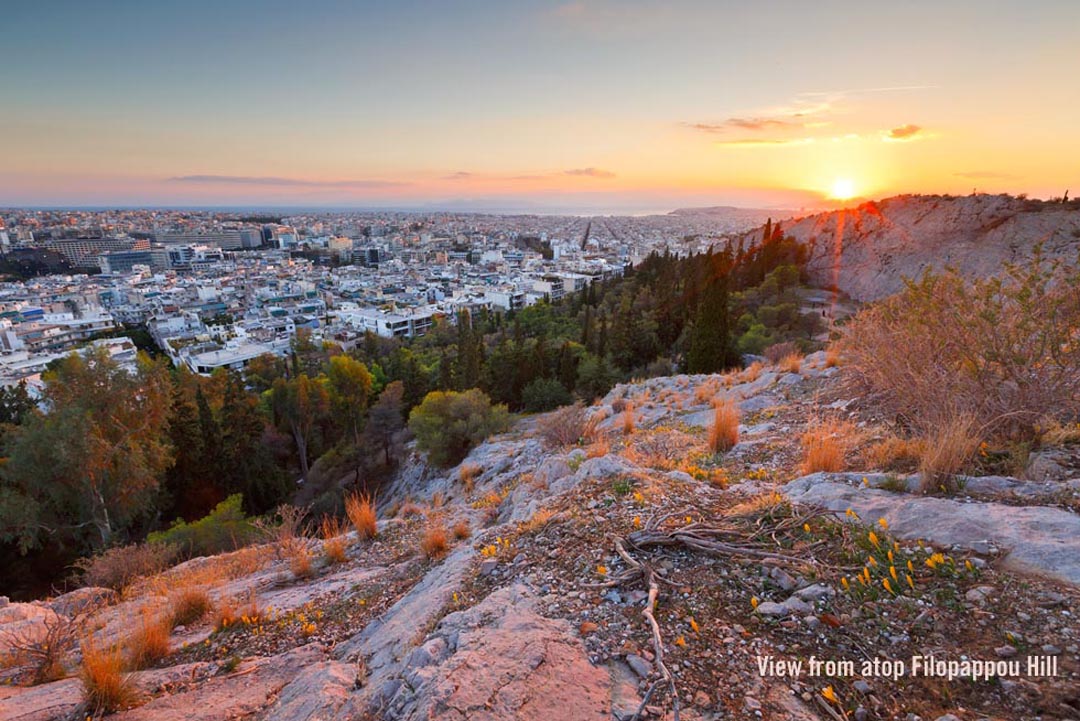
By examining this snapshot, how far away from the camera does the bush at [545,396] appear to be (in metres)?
22.0

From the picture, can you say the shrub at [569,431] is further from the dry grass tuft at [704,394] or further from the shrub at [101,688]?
the shrub at [101,688]

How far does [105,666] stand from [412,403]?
23.6 meters

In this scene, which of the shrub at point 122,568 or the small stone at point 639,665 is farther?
the shrub at point 122,568

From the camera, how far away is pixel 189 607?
4.19 meters

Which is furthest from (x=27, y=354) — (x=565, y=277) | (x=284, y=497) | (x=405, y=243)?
(x=405, y=243)

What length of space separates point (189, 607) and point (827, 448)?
5.72 meters

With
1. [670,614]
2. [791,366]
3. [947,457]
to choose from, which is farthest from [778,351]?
[670,614]

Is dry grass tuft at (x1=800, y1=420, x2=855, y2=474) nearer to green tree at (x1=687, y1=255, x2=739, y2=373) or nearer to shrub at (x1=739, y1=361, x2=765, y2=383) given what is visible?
shrub at (x1=739, y1=361, x2=765, y2=383)

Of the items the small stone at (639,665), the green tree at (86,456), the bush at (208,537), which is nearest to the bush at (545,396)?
the bush at (208,537)

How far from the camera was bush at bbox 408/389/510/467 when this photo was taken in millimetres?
16094

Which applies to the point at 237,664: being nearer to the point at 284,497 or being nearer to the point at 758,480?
the point at 758,480

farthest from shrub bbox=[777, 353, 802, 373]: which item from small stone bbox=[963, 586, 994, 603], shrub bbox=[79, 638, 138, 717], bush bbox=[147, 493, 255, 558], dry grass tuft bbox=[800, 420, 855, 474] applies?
bush bbox=[147, 493, 255, 558]

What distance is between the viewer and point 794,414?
6.93 meters

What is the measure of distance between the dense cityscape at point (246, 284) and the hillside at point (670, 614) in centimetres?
3637
